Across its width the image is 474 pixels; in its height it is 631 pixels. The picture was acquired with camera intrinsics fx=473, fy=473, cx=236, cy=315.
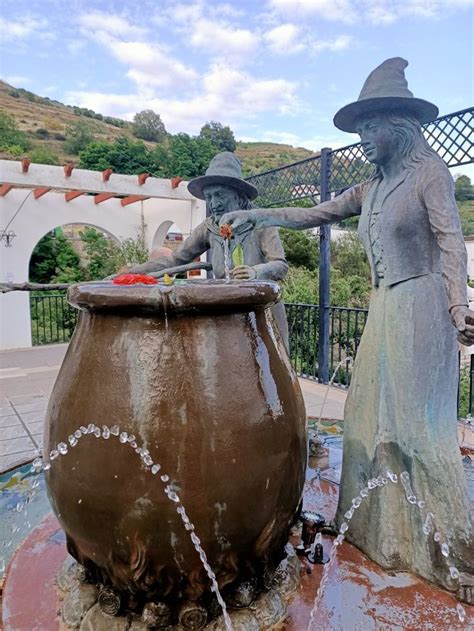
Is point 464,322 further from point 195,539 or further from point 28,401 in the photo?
point 28,401

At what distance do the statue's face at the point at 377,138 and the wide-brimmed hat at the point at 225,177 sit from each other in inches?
34.9

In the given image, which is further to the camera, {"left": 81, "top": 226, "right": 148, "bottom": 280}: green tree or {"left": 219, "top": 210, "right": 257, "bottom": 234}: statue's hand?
{"left": 81, "top": 226, "right": 148, "bottom": 280}: green tree

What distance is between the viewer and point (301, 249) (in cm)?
1584

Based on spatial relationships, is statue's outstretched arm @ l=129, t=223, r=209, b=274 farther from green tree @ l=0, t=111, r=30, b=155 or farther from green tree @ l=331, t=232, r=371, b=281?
green tree @ l=0, t=111, r=30, b=155

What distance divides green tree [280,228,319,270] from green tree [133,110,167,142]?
49065 millimetres

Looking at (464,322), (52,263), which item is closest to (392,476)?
(464,322)

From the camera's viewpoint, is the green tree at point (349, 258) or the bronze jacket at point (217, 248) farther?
the green tree at point (349, 258)

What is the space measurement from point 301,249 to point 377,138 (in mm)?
14298

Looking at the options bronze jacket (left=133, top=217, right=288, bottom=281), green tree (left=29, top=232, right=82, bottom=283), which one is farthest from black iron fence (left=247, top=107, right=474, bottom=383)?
green tree (left=29, top=232, right=82, bottom=283)

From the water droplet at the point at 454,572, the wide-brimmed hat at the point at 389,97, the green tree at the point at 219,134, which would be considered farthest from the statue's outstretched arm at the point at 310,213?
the green tree at the point at 219,134

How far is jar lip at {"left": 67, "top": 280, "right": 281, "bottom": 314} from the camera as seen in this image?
4.20 feet

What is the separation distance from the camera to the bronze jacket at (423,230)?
5.08 ft

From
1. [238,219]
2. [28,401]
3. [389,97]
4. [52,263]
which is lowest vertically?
[28,401]

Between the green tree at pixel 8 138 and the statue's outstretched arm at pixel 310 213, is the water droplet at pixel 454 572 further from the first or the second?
the green tree at pixel 8 138
